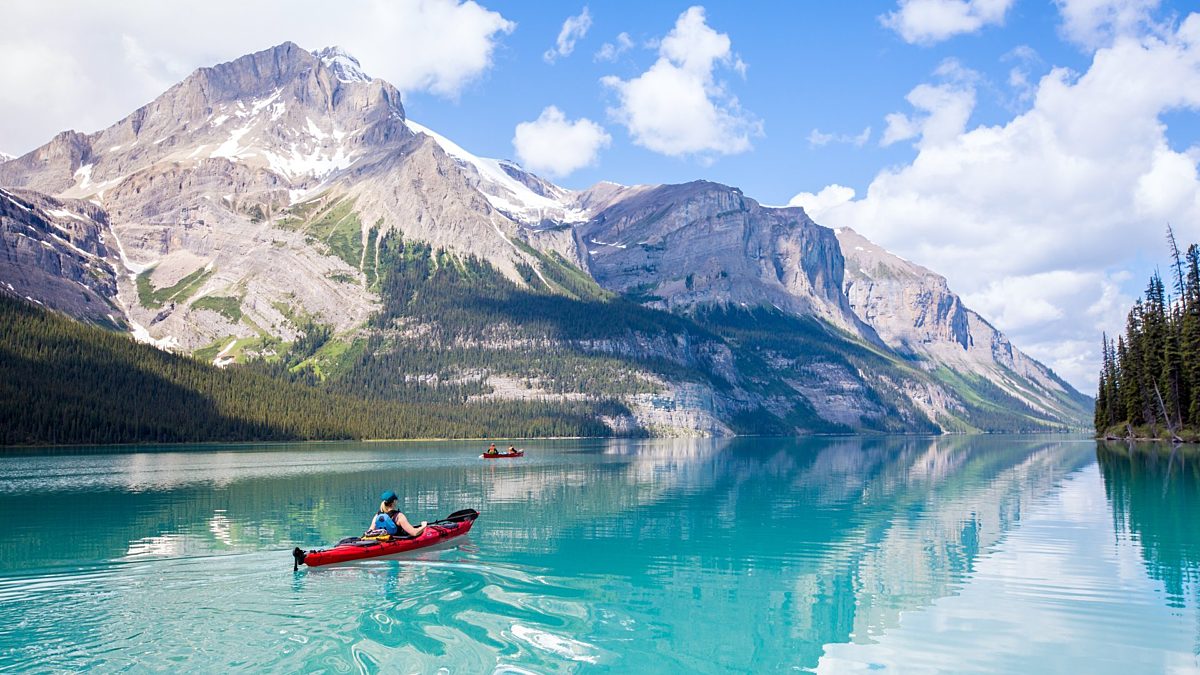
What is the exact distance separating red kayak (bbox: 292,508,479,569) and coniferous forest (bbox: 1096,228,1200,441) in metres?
117

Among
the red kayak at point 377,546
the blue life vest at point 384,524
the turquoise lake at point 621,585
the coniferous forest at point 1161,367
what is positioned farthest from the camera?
the coniferous forest at point 1161,367

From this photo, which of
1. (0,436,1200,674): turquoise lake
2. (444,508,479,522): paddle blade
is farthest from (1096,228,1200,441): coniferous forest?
(444,508,479,522): paddle blade

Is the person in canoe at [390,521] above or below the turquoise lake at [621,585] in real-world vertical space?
above

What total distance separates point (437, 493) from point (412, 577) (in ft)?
133

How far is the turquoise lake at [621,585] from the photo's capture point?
26.4 meters

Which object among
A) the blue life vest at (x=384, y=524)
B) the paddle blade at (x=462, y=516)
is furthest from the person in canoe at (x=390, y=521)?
the paddle blade at (x=462, y=516)

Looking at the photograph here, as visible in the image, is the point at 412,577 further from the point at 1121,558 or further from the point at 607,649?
the point at 1121,558

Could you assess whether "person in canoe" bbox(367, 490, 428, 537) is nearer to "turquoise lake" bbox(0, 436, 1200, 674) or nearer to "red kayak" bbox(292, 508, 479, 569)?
"red kayak" bbox(292, 508, 479, 569)

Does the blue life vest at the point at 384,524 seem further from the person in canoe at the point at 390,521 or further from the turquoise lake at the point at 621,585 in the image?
the turquoise lake at the point at 621,585

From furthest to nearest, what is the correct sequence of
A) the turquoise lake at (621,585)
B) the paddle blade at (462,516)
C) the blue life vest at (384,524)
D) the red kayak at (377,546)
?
the paddle blade at (462,516) → the blue life vest at (384,524) → the red kayak at (377,546) → the turquoise lake at (621,585)

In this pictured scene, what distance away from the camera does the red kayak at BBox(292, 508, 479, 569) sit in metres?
39.4

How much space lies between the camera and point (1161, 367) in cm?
13850

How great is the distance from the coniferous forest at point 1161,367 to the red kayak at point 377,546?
117m

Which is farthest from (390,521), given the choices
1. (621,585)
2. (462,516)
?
(621,585)
